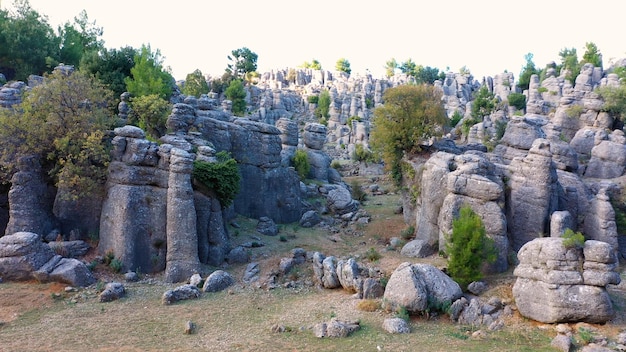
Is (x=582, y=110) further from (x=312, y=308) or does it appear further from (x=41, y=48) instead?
(x=41, y=48)

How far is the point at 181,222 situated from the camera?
1961 cm

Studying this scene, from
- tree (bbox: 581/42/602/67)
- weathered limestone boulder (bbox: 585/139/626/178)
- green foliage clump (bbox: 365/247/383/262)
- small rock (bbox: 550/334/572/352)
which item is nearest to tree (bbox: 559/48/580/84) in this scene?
tree (bbox: 581/42/602/67)

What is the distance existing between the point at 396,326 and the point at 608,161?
2829 centimetres

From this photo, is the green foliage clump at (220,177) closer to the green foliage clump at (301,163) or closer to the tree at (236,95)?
the green foliage clump at (301,163)

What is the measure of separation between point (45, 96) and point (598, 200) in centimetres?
2618

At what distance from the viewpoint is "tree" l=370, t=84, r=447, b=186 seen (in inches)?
1150

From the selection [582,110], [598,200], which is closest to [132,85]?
[598,200]

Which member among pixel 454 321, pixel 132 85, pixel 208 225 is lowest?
pixel 454 321

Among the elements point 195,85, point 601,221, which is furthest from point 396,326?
point 195,85

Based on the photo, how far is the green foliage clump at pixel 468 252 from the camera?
55.8ft

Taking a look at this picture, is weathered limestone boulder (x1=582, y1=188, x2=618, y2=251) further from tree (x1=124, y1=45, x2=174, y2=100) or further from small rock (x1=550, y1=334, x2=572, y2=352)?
tree (x1=124, y1=45, x2=174, y2=100)

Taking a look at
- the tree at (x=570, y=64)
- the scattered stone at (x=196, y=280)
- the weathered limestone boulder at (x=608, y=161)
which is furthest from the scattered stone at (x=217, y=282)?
the tree at (x=570, y=64)

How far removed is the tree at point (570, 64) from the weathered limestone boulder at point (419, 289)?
60.6 m

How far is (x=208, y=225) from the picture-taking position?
21.5 metres
